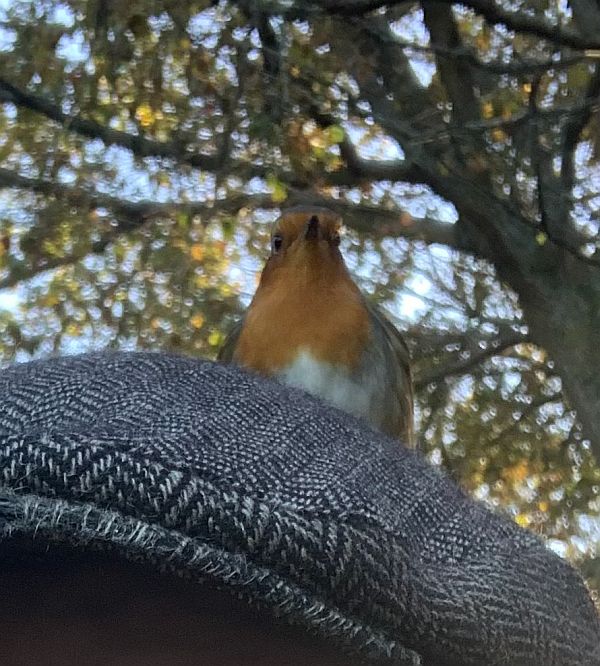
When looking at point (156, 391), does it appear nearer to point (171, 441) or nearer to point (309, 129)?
point (171, 441)

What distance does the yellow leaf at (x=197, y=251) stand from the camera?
3.81 metres

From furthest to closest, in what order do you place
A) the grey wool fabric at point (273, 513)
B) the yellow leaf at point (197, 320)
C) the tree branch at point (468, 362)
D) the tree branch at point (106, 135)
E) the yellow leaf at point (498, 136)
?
the tree branch at point (468, 362), the yellow leaf at point (197, 320), the yellow leaf at point (498, 136), the tree branch at point (106, 135), the grey wool fabric at point (273, 513)

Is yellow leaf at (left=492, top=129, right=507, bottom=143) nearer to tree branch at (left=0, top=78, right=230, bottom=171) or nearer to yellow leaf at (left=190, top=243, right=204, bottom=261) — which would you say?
tree branch at (left=0, top=78, right=230, bottom=171)

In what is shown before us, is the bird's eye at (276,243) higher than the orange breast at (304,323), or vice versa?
Answer: the bird's eye at (276,243)

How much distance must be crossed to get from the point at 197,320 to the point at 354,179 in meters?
0.87

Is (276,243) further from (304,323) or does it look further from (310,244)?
(304,323)

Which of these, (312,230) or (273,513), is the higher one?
(312,230)

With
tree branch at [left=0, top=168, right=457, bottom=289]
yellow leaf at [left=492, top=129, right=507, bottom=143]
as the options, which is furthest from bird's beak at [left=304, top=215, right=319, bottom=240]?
yellow leaf at [left=492, top=129, right=507, bottom=143]

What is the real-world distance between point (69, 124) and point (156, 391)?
2.83m

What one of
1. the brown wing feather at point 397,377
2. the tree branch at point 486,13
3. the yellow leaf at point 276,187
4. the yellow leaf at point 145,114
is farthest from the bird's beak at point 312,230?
the yellow leaf at point 145,114

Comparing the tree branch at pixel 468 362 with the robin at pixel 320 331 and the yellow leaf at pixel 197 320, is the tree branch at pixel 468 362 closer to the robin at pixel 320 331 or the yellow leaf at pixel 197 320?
the yellow leaf at pixel 197 320

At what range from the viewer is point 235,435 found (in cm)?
79

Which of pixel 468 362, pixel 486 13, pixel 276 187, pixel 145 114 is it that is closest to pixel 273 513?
pixel 276 187

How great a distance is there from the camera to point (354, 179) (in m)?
4.16
